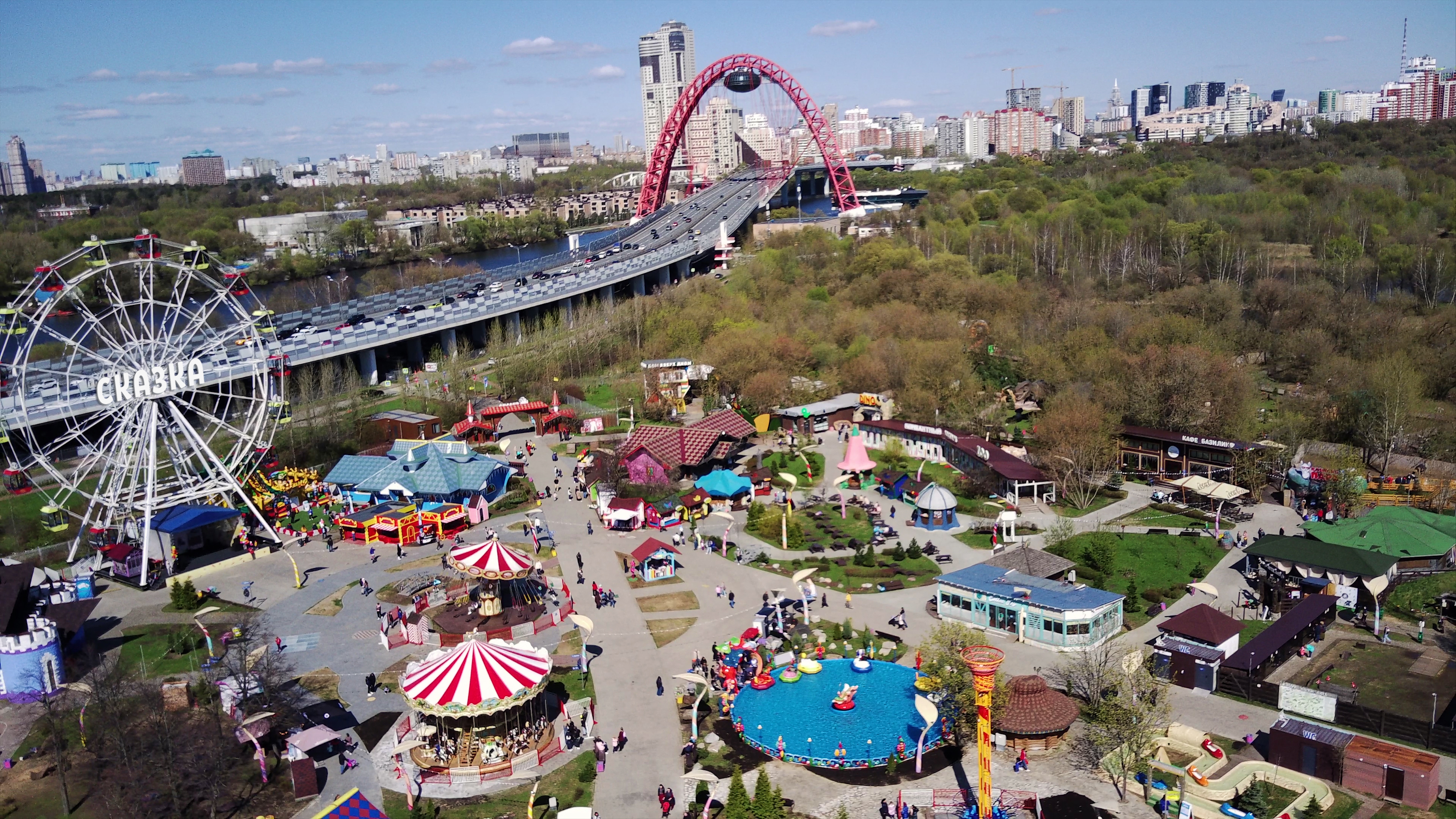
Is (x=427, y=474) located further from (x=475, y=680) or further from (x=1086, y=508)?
(x=1086, y=508)

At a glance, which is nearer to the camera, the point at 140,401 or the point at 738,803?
the point at 738,803

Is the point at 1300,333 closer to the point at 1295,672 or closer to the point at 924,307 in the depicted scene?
the point at 924,307

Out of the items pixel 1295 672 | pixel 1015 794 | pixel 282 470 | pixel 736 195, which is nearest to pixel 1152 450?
pixel 1295 672

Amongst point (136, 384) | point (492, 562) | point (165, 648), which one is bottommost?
point (165, 648)

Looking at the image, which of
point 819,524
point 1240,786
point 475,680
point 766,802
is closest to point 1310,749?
point 1240,786

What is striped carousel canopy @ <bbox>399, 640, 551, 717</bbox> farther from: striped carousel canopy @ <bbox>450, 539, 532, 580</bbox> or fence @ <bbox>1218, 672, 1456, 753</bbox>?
fence @ <bbox>1218, 672, 1456, 753</bbox>
